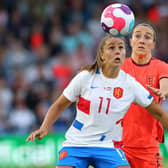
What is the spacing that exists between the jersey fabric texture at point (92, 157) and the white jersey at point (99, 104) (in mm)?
64

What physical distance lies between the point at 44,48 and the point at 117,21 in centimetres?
920

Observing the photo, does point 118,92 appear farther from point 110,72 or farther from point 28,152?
point 28,152

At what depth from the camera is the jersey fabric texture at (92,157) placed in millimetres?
6988

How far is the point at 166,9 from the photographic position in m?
18.1

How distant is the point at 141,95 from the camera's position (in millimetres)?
7164

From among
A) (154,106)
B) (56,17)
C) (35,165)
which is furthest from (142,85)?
(56,17)

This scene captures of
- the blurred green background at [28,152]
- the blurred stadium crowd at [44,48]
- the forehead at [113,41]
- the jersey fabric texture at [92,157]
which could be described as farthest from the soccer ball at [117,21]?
the blurred stadium crowd at [44,48]

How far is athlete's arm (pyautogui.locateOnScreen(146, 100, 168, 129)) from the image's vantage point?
7246 mm

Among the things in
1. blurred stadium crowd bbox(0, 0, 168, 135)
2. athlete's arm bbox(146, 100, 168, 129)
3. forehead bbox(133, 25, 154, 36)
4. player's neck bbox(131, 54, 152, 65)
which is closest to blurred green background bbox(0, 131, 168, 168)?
blurred stadium crowd bbox(0, 0, 168, 135)

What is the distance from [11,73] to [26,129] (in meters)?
1.90

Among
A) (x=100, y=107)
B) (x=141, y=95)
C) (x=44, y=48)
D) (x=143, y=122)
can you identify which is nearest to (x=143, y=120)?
(x=143, y=122)

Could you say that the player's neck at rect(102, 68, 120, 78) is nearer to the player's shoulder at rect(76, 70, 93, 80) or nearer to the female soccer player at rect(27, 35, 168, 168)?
the female soccer player at rect(27, 35, 168, 168)

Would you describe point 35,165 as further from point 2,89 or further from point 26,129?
point 2,89

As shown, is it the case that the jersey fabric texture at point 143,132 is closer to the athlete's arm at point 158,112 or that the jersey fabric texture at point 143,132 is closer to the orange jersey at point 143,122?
the orange jersey at point 143,122
